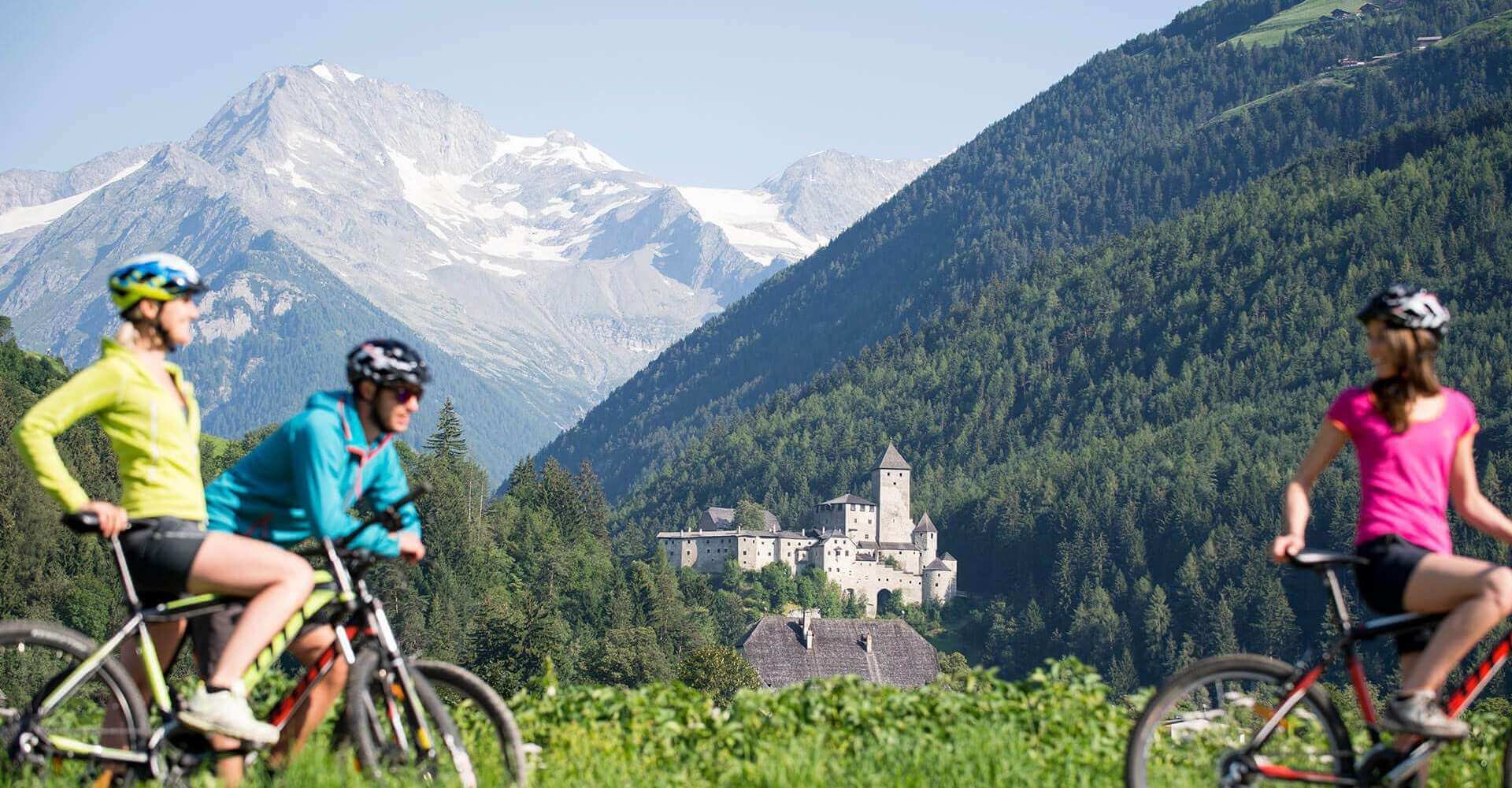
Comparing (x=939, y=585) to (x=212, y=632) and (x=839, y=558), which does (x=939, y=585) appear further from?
(x=212, y=632)

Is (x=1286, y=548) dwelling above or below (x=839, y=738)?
above

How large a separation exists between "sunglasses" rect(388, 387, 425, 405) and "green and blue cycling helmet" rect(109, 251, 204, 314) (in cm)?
120

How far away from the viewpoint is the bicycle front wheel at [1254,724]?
8047mm

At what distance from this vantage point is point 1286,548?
816 centimetres

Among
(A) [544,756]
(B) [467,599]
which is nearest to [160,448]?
(A) [544,756]

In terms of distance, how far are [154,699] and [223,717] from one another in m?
0.61

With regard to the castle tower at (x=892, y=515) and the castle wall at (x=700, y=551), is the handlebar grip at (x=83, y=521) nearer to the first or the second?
the castle wall at (x=700, y=551)

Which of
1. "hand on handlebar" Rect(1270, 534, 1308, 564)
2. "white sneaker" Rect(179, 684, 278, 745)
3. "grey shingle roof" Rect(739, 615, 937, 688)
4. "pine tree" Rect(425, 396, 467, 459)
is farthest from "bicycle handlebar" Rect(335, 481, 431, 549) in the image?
"pine tree" Rect(425, 396, 467, 459)

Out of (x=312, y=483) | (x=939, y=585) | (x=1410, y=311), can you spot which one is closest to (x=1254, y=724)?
(x=1410, y=311)

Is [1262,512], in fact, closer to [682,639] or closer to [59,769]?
[682,639]

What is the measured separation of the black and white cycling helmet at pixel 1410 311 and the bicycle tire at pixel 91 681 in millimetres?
6621

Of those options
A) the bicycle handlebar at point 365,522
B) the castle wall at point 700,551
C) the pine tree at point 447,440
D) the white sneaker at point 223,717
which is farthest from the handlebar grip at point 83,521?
the castle wall at point 700,551

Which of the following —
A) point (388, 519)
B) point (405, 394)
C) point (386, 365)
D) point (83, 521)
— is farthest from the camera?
point (405, 394)

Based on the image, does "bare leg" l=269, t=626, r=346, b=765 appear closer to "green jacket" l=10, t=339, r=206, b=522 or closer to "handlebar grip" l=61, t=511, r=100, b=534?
"green jacket" l=10, t=339, r=206, b=522
